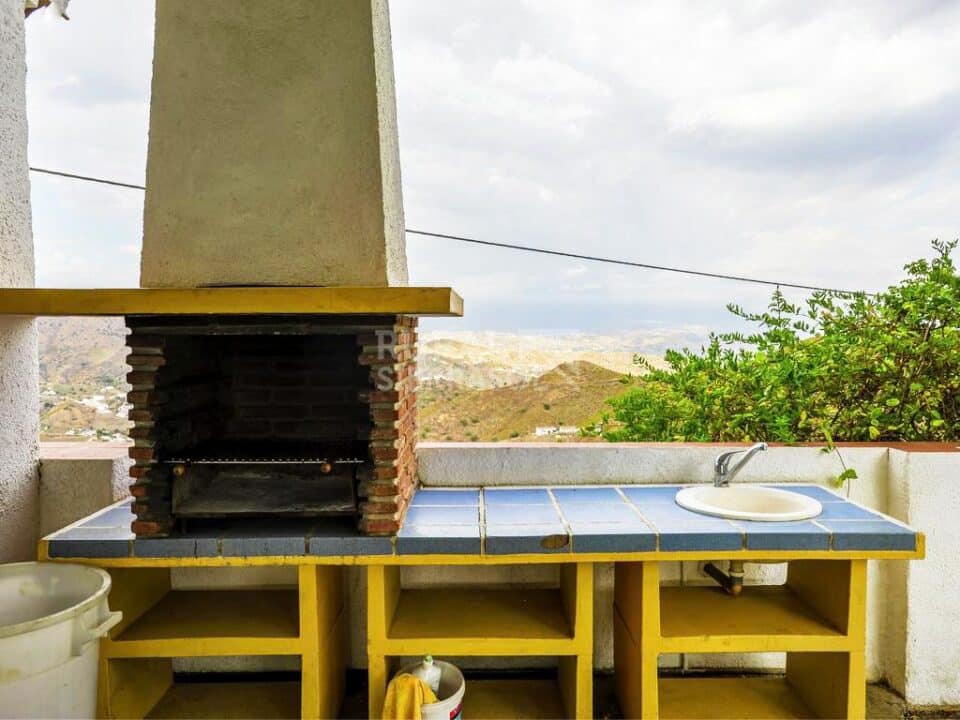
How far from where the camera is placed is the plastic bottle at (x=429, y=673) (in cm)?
182

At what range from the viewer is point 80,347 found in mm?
2410

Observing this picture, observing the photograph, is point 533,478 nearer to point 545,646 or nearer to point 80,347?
point 545,646

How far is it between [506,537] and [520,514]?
0.80 ft

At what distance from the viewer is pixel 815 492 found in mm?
2258

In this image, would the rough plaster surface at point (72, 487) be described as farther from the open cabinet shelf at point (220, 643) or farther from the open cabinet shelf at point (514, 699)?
the open cabinet shelf at point (514, 699)

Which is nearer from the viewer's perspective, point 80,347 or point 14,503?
point 14,503

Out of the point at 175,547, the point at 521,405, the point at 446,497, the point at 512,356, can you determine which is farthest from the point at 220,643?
the point at 512,356

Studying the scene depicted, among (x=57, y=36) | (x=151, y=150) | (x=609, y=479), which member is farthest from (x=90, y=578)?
(x=57, y=36)

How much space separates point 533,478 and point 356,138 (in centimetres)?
154

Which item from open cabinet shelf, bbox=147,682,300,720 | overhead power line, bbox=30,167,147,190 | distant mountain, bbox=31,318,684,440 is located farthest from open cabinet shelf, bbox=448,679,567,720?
overhead power line, bbox=30,167,147,190

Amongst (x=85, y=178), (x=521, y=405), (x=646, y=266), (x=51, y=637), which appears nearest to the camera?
(x=51, y=637)

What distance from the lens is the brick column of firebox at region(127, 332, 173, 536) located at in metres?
1.81

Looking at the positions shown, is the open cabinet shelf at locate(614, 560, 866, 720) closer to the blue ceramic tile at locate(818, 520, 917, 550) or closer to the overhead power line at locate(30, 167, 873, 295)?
the blue ceramic tile at locate(818, 520, 917, 550)

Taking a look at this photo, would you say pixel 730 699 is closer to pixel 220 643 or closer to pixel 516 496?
pixel 516 496
